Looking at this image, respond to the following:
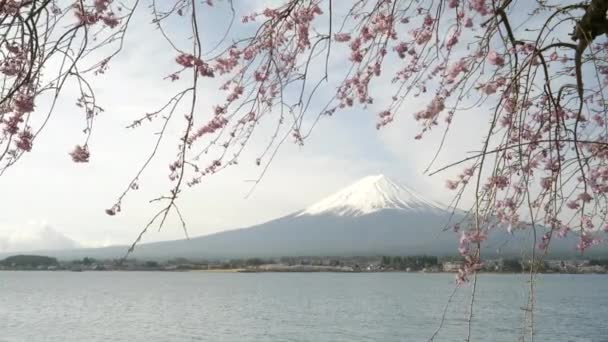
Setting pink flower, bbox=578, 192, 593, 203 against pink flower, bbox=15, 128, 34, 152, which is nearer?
pink flower, bbox=15, 128, 34, 152

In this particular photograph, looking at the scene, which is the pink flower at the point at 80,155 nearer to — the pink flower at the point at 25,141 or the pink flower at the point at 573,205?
the pink flower at the point at 25,141

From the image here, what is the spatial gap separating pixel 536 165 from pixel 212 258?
15146cm

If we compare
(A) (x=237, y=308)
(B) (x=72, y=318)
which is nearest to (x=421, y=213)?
(A) (x=237, y=308)

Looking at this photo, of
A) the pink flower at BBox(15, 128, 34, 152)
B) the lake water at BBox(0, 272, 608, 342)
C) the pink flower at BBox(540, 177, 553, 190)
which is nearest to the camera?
the pink flower at BBox(15, 128, 34, 152)

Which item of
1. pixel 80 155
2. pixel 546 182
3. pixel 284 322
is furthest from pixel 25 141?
pixel 284 322

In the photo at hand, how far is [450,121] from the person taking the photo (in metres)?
2.43

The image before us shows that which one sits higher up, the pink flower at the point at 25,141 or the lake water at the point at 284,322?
the pink flower at the point at 25,141

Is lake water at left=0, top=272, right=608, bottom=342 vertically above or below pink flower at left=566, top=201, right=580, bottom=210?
below

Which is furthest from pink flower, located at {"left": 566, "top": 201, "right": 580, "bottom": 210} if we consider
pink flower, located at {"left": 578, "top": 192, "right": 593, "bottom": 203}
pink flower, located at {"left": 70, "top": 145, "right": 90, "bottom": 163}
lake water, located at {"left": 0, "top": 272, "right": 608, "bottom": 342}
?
lake water, located at {"left": 0, "top": 272, "right": 608, "bottom": 342}

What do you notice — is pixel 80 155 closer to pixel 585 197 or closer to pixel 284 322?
pixel 585 197

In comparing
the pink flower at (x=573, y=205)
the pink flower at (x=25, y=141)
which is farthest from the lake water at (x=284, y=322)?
the pink flower at (x=25, y=141)

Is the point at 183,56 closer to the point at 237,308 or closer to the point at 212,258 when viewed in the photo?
the point at 237,308

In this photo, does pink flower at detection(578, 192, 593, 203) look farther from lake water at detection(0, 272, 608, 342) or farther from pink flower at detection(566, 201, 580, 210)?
lake water at detection(0, 272, 608, 342)

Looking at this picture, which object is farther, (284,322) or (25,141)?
(284,322)
